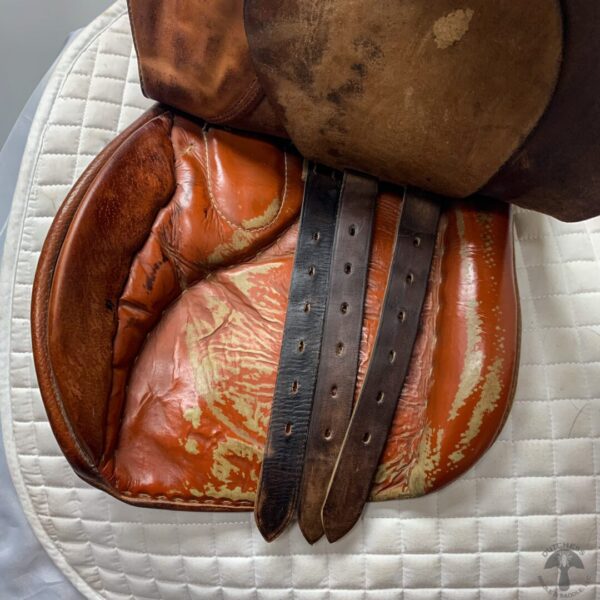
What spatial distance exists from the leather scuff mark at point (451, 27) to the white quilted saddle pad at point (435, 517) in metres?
0.32

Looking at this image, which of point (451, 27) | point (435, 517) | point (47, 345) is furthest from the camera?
point (435, 517)

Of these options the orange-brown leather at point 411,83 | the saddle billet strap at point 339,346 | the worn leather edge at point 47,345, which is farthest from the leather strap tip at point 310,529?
the orange-brown leather at point 411,83

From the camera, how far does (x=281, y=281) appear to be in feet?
2.16

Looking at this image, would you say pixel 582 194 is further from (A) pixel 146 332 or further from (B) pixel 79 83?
(B) pixel 79 83

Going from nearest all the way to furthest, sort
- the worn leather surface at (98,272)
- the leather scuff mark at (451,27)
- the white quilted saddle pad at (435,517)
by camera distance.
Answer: the leather scuff mark at (451,27)
the worn leather surface at (98,272)
the white quilted saddle pad at (435,517)

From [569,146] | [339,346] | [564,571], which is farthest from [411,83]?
[564,571]

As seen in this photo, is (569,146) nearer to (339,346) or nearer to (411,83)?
(411,83)

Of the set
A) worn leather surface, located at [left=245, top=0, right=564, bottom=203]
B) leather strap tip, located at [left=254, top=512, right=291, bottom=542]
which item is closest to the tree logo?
leather strap tip, located at [left=254, top=512, right=291, bottom=542]

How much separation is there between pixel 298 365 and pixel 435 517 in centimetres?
23

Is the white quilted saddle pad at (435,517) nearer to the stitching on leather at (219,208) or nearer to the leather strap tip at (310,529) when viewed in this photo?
the leather strap tip at (310,529)

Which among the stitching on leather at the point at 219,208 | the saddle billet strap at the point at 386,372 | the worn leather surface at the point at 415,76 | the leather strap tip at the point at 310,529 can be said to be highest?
the worn leather surface at the point at 415,76

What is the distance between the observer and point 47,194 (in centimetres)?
79

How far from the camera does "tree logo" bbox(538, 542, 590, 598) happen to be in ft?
2.33

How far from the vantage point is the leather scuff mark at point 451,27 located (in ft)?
1.58
